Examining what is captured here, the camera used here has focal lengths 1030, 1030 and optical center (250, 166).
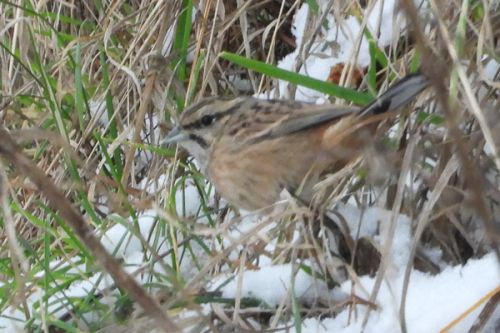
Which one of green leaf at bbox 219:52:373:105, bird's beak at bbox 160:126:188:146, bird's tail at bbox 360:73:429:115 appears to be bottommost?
bird's tail at bbox 360:73:429:115

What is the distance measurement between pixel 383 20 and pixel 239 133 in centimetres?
54

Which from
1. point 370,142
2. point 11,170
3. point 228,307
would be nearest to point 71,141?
point 11,170

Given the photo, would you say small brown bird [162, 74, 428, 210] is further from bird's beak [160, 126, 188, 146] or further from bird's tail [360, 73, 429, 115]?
bird's tail [360, 73, 429, 115]

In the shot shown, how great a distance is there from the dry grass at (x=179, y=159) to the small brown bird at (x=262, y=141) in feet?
0.33

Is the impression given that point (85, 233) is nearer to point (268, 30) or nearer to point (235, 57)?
point (235, 57)

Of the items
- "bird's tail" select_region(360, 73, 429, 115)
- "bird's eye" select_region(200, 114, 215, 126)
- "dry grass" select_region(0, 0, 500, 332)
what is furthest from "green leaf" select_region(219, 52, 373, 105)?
"bird's eye" select_region(200, 114, 215, 126)

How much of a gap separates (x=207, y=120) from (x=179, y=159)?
0.18m

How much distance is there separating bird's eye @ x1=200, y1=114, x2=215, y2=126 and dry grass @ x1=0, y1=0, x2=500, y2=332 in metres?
0.12

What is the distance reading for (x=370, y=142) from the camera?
4.62 ft

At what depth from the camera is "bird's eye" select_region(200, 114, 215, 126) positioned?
3.13m


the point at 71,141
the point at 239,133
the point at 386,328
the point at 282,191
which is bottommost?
the point at 386,328

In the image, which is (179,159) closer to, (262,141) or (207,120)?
(207,120)

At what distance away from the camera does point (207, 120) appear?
10.3 ft

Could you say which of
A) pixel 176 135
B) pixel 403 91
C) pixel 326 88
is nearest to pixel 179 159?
pixel 176 135
